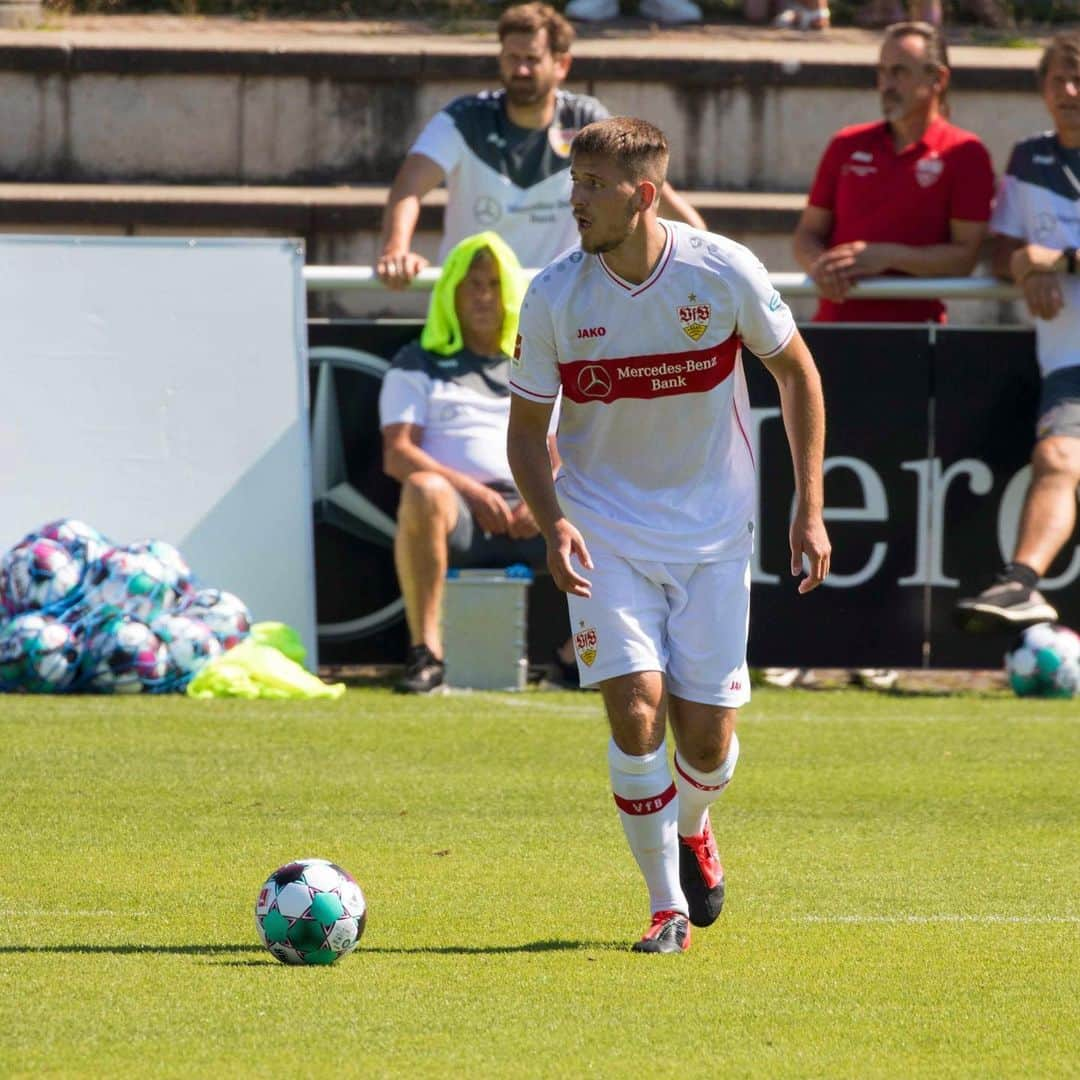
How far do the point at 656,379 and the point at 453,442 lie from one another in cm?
480

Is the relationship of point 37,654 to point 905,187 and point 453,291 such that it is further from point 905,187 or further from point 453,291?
point 905,187

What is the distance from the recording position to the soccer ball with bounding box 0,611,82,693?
10.3 m

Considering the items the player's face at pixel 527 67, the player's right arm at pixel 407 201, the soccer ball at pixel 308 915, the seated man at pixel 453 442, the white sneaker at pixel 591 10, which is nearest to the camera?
the soccer ball at pixel 308 915

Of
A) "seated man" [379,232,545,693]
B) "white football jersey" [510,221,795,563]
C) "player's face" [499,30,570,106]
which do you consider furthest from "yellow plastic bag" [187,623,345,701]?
"white football jersey" [510,221,795,563]

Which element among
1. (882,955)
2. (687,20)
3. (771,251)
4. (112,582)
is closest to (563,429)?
(882,955)

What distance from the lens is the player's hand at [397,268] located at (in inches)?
433

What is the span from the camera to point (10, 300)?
11.1m

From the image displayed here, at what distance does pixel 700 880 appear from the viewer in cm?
623

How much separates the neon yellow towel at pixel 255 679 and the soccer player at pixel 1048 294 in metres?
3.00

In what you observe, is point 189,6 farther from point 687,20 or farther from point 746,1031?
point 746,1031

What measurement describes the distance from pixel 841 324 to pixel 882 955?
19.4 ft

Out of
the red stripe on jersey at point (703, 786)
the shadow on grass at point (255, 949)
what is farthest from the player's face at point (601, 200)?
the shadow on grass at point (255, 949)

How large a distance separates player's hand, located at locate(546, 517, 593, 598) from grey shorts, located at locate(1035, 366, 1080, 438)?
5379 mm

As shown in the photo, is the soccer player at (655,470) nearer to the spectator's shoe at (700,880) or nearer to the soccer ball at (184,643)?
the spectator's shoe at (700,880)
